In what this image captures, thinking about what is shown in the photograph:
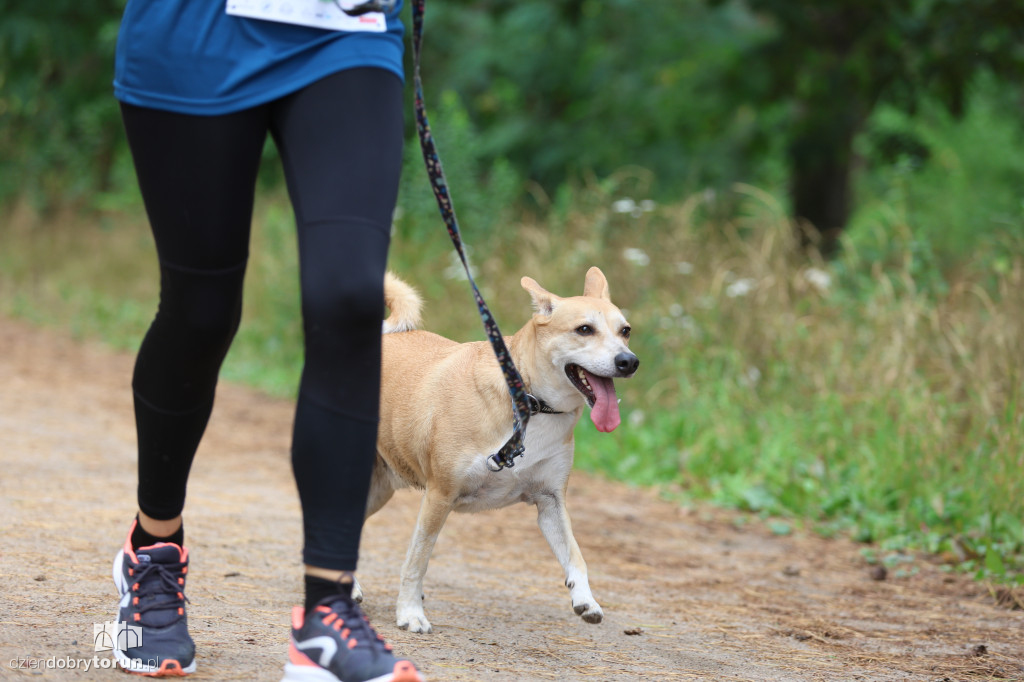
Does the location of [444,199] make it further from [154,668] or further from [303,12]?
[154,668]

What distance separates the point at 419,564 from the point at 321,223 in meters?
1.58

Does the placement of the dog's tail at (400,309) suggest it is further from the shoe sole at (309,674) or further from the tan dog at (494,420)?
the shoe sole at (309,674)

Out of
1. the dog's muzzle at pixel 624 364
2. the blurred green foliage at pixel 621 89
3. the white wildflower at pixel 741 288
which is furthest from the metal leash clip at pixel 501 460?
the blurred green foliage at pixel 621 89

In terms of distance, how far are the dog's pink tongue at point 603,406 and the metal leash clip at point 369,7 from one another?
5.26 feet

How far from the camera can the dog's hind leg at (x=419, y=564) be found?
3.30 meters

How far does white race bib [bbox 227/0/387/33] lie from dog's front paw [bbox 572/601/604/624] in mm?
1882

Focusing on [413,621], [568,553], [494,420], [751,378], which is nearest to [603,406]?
[494,420]

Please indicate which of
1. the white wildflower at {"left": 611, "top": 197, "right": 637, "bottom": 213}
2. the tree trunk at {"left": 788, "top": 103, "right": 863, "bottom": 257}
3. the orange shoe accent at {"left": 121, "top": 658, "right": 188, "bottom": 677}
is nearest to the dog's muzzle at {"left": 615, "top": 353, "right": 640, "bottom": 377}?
the orange shoe accent at {"left": 121, "top": 658, "right": 188, "bottom": 677}

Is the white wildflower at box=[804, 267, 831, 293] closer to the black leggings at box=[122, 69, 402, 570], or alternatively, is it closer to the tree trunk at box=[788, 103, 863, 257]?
the tree trunk at box=[788, 103, 863, 257]

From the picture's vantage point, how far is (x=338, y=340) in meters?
2.15

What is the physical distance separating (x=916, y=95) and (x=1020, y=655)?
819 centimetres

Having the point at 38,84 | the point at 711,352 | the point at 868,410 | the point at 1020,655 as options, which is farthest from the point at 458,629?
the point at 38,84

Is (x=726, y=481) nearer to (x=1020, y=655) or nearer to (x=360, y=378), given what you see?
(x=1020, y=655)

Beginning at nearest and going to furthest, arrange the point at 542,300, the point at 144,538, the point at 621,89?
the point at 144,538, the point at 542,300, the point at 621,89
